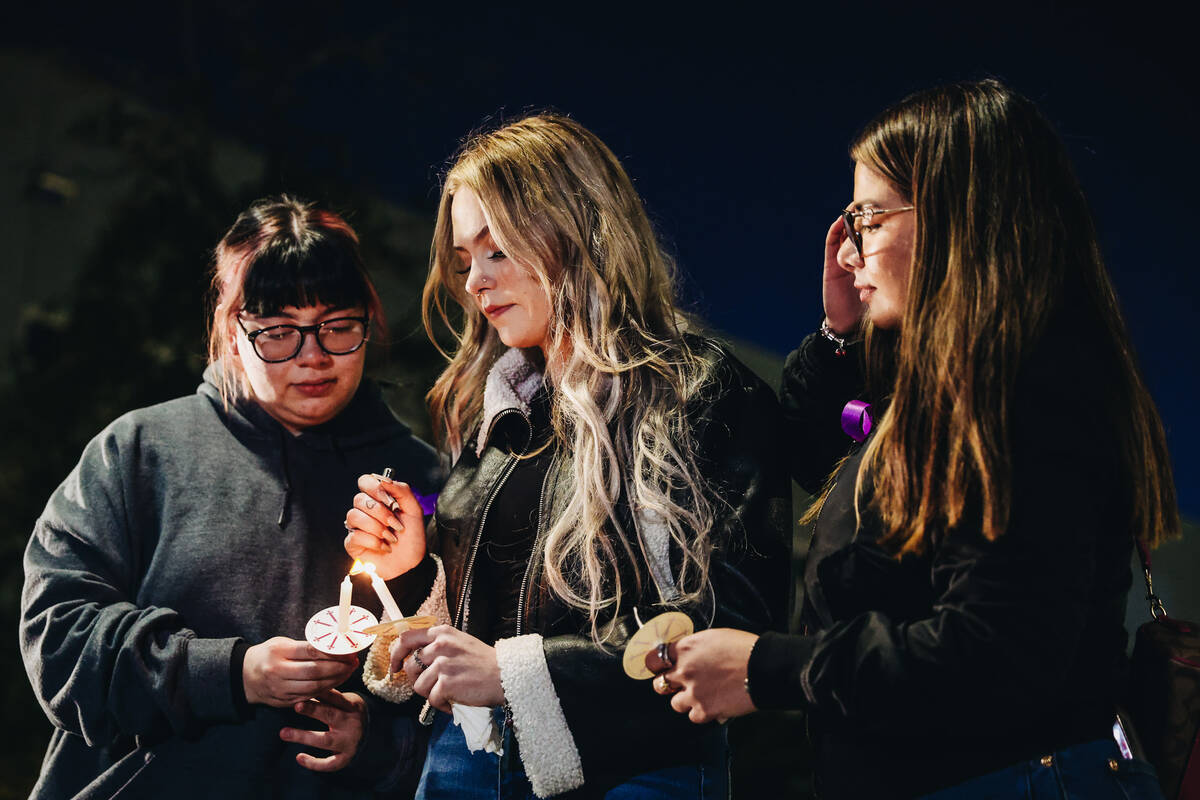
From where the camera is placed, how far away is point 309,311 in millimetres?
2357

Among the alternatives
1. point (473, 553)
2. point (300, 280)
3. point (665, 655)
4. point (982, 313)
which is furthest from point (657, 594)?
point (300, 280)

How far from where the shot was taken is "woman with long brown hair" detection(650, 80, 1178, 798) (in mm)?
1303

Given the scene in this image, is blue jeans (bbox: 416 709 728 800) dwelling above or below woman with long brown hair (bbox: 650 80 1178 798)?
below

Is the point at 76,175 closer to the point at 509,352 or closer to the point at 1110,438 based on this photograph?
the point at 509,352

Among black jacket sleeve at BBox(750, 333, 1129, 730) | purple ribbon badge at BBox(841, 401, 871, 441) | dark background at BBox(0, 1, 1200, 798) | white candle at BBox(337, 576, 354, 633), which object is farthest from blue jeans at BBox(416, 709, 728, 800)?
dark background at BBox(0, 1, 1200, 798)

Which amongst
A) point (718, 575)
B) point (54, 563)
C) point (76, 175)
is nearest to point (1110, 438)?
point (718, 575)

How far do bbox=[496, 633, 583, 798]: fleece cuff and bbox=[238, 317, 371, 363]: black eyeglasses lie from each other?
3.34 feet

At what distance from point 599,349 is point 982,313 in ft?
2.46

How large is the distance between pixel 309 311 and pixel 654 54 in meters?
2.03

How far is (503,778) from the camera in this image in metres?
1.76

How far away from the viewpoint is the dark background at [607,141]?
9.53 feet

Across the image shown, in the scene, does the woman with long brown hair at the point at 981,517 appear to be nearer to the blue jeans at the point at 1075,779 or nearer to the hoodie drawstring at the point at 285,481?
the blue jeans at the point at 1075,779

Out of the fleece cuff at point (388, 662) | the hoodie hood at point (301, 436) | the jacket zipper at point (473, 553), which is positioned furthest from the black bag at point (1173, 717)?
the hoodie hood at point (301, 436)

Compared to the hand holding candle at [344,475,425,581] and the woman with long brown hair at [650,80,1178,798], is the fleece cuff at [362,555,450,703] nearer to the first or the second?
the hand holding candle at [344,475,425,581]
